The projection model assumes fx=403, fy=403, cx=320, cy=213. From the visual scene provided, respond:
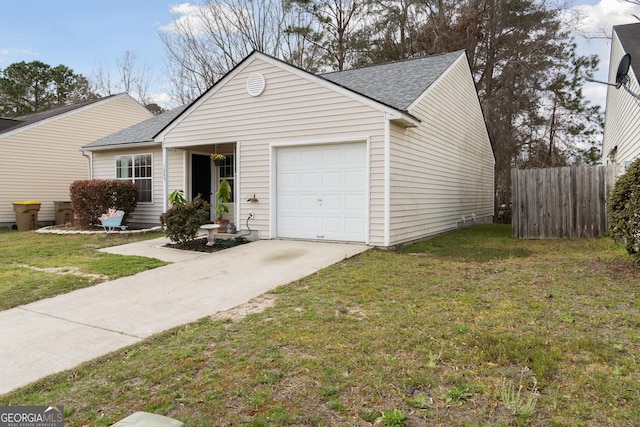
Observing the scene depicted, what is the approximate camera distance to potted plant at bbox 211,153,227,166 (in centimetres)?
1097

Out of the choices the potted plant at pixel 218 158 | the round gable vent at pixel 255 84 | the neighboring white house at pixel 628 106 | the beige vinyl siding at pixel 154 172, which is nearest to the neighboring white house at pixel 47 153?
the beige vinyl siding at pixel 154 172

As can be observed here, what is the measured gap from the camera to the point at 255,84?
32.1 ft

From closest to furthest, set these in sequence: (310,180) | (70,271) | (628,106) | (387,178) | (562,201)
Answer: (70,271), (387,178), (628,106), (310,180), (562,201)

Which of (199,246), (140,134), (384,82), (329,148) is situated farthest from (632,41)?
(140,134)

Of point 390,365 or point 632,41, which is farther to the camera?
point 632,41

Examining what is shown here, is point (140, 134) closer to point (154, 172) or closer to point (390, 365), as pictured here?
point (154, 172)

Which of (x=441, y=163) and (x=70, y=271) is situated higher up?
(x=441, y=163)

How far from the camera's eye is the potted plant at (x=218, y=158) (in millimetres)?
10973

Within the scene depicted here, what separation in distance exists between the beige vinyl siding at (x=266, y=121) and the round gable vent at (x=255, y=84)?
0.12 m

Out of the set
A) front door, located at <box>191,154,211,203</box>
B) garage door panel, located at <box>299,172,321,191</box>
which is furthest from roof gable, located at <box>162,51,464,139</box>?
garage door panel, located at <box>299,172,321,191</box>

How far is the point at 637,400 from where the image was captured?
99.1 inches

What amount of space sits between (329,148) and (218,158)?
356 centimetres

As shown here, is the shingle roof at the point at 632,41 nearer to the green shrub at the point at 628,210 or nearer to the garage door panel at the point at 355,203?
the green shrub at the point at 628,210

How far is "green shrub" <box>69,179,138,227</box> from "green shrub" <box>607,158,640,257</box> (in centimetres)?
1246
